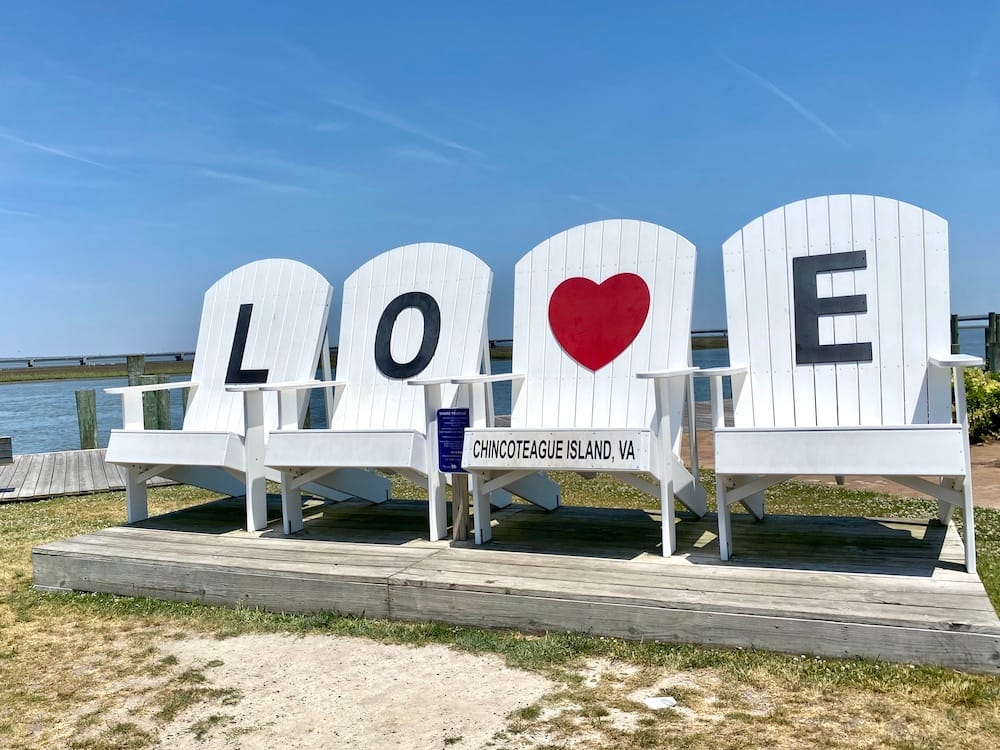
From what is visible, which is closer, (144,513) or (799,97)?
(144,513)

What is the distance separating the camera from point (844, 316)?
3.77 metres

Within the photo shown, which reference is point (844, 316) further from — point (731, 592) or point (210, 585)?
point (210, 585)

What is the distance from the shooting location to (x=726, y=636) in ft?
8.95

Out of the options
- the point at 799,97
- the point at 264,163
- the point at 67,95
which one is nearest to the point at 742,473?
the point at 67,95

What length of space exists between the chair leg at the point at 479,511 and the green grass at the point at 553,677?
0.71 meters

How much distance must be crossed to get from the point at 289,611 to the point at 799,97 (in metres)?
22.3

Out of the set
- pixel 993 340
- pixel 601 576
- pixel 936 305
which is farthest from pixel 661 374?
pixel 993 340

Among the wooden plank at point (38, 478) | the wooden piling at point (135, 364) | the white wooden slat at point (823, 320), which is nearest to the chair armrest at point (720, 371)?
the white wooden slat at point (823, 320)

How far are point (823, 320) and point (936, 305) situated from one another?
0.47 meters

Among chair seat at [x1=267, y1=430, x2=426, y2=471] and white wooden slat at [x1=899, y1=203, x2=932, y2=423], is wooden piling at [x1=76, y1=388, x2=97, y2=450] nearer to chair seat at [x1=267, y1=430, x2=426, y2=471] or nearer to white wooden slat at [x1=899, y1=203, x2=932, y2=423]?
chair seat at [x1=267, y1=430, x2=426, y2=471]

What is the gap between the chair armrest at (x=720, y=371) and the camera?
351 centimetres

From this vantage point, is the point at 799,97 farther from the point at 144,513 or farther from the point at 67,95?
the point at 144,513

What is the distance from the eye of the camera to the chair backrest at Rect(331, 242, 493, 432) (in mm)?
4457

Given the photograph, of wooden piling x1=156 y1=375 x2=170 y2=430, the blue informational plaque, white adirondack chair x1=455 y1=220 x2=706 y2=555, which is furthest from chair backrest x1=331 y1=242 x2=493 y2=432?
wooden piling x1=156 y1=375 x2=170 y2=430
